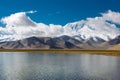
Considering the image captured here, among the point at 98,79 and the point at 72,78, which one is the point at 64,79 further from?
the point at 98,79

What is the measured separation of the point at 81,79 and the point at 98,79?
397cm

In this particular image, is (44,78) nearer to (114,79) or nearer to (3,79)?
(3,79)

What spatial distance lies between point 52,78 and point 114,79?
14.5 m

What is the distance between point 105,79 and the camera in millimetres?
58094

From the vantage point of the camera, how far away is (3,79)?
187ft

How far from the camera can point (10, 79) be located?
57000 millimetres

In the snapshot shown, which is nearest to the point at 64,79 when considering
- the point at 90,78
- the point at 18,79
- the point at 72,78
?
the point at 72,78

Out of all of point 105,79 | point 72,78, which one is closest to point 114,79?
point 105,79

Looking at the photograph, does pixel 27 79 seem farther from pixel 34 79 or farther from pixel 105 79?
pixel 105 79

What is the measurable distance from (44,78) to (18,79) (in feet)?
21.3

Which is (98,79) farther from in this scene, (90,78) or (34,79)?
(34,79)

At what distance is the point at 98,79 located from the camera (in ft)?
191

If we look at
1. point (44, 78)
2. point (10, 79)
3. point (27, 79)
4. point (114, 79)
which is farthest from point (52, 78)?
point (114, 79)

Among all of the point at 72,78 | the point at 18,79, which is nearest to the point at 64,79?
the point at 72,78
